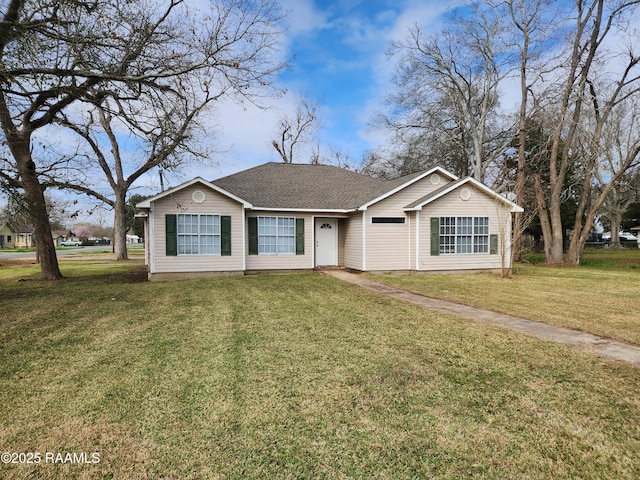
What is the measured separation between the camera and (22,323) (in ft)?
22.3

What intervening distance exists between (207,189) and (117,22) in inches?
Result: 242

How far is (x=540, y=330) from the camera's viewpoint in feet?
20.2

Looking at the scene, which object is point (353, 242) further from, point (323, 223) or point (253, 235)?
point (253, 235)

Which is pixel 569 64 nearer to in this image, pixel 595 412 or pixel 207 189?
pixel 207 189

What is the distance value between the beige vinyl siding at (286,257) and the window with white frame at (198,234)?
1.29m

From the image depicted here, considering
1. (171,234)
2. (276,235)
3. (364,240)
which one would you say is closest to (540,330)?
(364,240)

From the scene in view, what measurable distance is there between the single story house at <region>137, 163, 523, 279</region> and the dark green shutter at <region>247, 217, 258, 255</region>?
40mm

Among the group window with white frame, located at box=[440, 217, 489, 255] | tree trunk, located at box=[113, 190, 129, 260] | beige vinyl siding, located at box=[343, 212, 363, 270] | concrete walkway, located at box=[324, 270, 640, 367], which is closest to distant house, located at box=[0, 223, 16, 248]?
tree trunk, located at box=[113, 190, 129, 260]

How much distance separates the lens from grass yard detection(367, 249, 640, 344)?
667 centimetres

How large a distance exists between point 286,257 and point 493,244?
343 inches

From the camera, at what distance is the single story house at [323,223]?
13367mm

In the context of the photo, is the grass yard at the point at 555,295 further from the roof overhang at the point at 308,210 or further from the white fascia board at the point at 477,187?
the roof overhang at the point at 308,210

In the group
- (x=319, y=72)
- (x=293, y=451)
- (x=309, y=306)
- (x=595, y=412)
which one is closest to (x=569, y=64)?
(x=319, y=72)

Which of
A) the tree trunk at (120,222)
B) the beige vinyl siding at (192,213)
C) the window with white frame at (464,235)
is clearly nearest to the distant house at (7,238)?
the tree trunk at (120,222)
